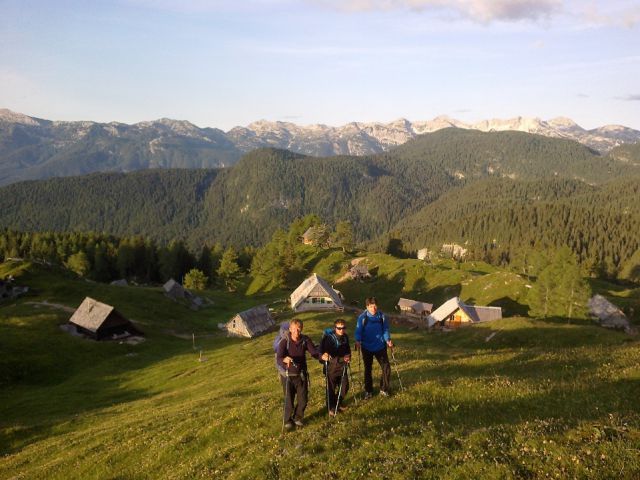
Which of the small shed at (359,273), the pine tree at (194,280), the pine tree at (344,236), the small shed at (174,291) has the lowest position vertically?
the pine tree at (194,280)

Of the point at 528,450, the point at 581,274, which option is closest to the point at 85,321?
the point at 528,450

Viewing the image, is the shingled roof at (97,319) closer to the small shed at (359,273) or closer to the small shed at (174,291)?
the small shed at (174,291)

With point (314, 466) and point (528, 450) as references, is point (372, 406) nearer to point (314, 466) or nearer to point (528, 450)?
point (314, 466)

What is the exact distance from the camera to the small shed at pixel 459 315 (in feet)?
297

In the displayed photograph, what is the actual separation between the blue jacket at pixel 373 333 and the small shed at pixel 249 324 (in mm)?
67801

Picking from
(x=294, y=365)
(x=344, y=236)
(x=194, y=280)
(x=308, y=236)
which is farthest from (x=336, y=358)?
(x=308, y=236)

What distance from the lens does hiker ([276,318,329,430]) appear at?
1689 cm

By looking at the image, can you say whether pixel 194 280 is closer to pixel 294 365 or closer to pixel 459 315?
pixel 459 315

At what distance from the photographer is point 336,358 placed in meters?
17.5

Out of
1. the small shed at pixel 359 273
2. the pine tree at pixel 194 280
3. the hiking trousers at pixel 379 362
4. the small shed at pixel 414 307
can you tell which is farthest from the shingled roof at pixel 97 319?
the hiking trousers at pixel 379 362

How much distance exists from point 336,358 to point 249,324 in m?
70.2

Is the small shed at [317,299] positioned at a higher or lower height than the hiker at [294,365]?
lower

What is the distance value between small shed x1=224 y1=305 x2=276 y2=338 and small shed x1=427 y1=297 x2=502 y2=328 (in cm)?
3460

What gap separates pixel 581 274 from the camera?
283ft
